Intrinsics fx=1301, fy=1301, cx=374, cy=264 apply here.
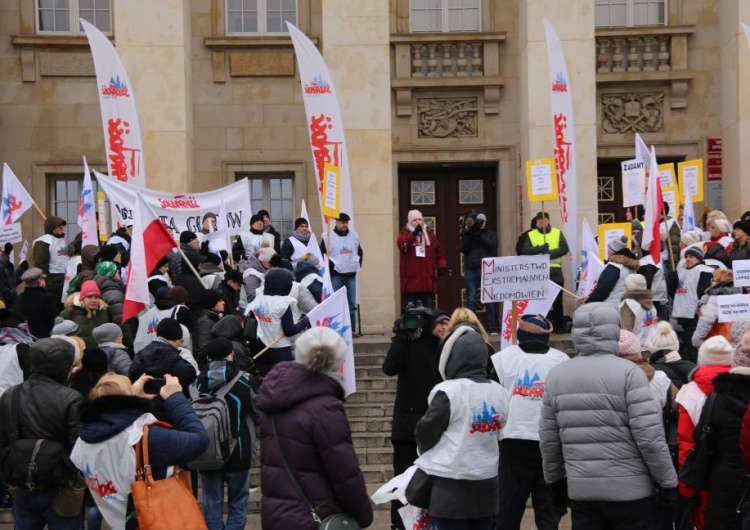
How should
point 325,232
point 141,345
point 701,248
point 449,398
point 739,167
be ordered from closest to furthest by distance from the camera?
1. point 449,398
2. point 141,345
3. point 701,248
4. point 325,232
5. point 739,167

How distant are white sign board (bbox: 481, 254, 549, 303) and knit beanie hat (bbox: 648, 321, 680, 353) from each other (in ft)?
3.55

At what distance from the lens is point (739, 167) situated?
68.1 ft

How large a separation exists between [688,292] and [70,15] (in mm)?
12864

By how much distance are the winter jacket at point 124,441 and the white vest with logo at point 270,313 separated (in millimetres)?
4765

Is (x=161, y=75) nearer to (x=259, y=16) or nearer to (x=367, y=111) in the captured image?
(x=367, y=111)

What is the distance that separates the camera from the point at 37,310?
1452 cm

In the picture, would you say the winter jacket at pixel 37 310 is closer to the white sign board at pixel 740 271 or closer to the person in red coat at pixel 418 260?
the person in red coat at pixel 418 260

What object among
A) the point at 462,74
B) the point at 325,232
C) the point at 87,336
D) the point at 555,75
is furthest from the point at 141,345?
the point at 462,74

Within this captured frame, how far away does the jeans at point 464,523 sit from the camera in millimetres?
8289

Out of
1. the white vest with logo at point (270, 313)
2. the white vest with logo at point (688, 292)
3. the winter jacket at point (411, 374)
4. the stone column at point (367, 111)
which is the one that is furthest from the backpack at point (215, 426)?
the stone column at point (367, 111)

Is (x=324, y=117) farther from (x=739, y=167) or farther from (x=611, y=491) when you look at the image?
(x=611, y=491)

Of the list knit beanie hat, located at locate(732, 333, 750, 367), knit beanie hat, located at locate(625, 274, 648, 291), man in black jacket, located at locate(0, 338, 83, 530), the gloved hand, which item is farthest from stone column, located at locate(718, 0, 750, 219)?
man in black jacket, located at locate(0, 338, 83, 530)

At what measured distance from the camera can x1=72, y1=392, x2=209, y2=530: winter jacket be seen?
7648 mm

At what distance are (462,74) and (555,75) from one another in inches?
177
